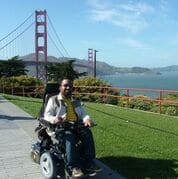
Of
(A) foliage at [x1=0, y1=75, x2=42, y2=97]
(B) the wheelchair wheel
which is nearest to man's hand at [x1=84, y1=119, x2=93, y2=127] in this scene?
(B) the wheelchair wheel

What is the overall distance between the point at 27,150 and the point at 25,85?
28.5 metres

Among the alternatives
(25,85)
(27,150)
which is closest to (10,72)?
(25,85)

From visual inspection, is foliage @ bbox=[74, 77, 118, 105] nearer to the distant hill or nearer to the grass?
the grass

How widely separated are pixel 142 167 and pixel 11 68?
44126 mm

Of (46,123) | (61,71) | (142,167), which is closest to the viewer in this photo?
(46,123)

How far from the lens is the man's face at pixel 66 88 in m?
6.68

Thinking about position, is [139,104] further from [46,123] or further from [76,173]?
[76,173]

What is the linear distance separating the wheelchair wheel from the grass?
1.03 m

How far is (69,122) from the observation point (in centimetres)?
641

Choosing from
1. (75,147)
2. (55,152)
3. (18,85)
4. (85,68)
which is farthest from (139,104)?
(85,68)

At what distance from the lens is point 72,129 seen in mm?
6312

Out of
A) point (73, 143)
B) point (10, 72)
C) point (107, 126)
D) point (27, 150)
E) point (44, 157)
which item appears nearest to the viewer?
point (73, 143)

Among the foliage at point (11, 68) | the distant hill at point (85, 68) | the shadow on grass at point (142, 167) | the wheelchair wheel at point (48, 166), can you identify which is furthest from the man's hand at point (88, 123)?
the distant hill at point (85, 68)

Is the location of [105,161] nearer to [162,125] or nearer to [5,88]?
[162,125]
